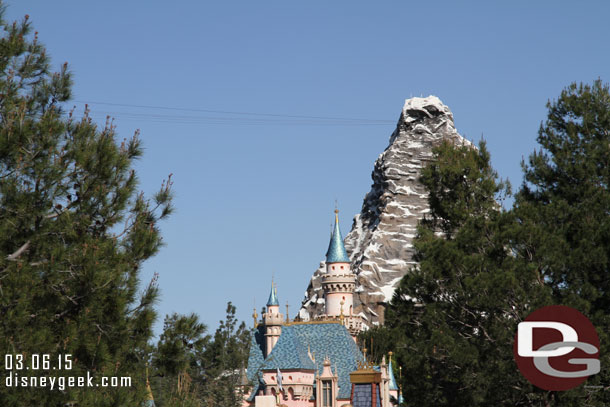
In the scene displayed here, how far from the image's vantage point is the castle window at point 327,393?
6975 cm

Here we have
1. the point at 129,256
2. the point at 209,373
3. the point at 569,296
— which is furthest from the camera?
the point at 209,373

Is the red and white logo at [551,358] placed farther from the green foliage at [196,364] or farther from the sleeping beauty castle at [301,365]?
the sleeping beauty castle at [301,365]

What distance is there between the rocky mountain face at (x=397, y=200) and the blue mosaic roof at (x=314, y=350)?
262 feet

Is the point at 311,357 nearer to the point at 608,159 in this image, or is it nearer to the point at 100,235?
the point at 608,159

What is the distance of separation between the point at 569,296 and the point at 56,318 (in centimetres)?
1726

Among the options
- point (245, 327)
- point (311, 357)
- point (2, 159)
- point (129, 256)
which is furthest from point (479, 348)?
point (245, 327)

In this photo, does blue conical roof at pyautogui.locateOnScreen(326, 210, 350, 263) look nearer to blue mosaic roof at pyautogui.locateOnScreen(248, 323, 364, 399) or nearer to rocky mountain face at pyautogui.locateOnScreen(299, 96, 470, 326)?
blue mosaic roof at pyautogui.locateOnScreen(248, 323, 364, 399)

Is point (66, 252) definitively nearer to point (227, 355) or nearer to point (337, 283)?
point (227, 355)

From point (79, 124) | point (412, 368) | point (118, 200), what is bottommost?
point (412, 368)

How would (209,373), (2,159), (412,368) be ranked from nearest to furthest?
(2,159), (412,368), (209,373)

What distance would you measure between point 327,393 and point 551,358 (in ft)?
148

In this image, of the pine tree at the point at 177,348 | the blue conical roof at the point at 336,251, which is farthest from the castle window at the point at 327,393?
the pine tree at the point at 177,348

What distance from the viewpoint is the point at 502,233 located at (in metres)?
29.8

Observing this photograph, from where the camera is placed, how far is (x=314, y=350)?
246 feet
